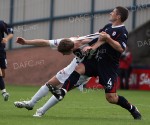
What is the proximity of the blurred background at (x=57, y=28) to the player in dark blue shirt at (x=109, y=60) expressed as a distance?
12840 millimetres

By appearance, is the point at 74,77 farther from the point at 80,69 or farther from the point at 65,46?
the point at 65,46

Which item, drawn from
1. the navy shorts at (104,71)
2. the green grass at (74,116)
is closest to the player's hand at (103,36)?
the navy shorts at (104,71)

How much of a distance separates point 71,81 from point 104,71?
0.70 meters

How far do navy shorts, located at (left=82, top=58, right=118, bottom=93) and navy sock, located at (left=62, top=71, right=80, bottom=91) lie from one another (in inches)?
10.7

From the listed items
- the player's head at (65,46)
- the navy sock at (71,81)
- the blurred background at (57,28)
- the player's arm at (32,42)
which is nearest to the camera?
the player's head at (65,46)

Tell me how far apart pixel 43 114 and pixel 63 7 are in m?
16.3

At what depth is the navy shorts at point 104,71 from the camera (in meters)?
10.8

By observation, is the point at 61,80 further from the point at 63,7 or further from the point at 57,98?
the point at 63,7

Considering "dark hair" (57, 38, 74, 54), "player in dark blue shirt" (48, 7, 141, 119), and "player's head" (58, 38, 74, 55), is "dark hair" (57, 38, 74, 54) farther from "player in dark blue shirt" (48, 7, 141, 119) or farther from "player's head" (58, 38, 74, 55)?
"player in dark blue shirt" (48, 7, 141, 119)

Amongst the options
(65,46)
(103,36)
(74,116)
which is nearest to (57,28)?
(74,116)

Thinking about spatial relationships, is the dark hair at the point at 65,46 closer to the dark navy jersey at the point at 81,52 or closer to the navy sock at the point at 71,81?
the dark navy jersey at the point at 81,52

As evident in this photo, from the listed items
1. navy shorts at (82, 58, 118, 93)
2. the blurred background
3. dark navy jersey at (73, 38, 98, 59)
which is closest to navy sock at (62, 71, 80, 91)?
navy shorts at (82, 58, 118, 93)

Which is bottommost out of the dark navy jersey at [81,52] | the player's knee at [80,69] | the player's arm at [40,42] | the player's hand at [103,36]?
the player's knee at [80,69]

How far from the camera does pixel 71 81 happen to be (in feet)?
34.6
